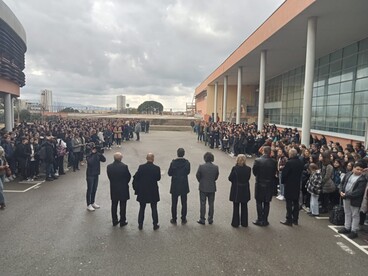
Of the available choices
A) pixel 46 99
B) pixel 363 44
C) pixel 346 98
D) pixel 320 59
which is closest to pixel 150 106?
pixel 46 99

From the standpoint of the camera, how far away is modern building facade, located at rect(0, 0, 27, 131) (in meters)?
17.2

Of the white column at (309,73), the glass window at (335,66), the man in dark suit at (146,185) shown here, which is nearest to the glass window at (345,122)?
the glass window at (335,66)

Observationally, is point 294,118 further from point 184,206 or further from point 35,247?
point 35,247

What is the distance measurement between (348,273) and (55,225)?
5.61 meters

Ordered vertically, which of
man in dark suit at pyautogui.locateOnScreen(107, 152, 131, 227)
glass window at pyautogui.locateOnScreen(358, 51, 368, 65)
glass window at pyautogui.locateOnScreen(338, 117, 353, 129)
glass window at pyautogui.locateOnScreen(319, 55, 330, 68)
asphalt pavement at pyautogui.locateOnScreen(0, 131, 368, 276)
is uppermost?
glass window at pyautogui.locateOnScreen(319, 55, 330, 68)

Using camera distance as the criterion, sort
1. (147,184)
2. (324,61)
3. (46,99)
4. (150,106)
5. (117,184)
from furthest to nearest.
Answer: (150,106) → (46,99) → (324,61) → (117,184) → (147,184)

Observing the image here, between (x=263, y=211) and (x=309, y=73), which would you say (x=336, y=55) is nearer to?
(x=309, y=73)

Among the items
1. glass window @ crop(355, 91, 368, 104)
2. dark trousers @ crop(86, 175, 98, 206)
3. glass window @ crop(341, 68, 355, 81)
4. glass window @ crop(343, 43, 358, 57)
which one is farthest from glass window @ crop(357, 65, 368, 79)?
dark trousers @ crop(86, 175, 98, 206)

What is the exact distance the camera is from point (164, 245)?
5469mm

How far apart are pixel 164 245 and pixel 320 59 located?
837 inches

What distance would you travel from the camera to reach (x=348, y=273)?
4.59 meters

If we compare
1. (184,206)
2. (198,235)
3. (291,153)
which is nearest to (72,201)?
(184,206)

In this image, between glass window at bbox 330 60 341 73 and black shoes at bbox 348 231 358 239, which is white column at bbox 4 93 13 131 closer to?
black shoes at bbox 348 231 358 239

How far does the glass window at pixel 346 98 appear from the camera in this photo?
57.6 feet
